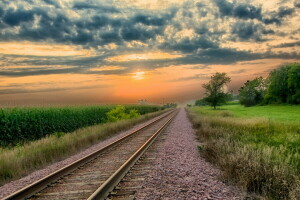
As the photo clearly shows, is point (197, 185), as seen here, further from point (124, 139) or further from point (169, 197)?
point (124, 139)

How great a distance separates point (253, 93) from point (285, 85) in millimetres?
21987

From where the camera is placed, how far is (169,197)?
5.30 meters

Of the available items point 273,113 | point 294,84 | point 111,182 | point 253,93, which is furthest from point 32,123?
point 253,93

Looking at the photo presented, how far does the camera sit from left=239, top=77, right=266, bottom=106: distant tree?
9884cm

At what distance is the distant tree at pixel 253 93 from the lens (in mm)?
98838

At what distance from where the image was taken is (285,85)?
7788cm

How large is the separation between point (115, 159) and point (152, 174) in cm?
276

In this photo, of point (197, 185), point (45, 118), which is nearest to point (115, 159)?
point (197, 185)

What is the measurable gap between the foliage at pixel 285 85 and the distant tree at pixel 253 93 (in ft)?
41.5

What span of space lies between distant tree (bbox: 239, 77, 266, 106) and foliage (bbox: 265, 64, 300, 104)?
12.7 metres

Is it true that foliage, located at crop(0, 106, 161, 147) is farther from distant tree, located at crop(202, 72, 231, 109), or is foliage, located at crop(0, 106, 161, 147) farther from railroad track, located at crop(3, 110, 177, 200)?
distant tree, located at crop(202, 72, 231, 109)

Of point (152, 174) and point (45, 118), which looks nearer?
point (152, 174)

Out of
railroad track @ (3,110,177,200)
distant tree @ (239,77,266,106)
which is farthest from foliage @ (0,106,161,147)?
distant tree @ (239,77,266,106)

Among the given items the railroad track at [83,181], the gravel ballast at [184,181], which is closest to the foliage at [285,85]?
the gravel ballast at [184,181]
